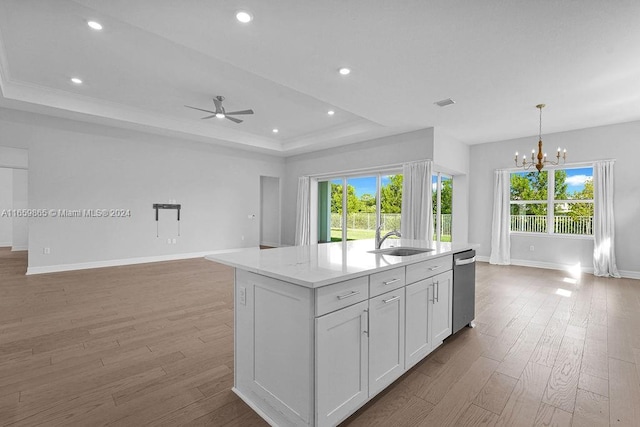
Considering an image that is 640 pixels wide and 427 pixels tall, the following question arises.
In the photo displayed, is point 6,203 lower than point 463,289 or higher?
higher

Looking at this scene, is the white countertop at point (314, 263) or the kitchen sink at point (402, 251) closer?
the white countertop at point (314, 263)

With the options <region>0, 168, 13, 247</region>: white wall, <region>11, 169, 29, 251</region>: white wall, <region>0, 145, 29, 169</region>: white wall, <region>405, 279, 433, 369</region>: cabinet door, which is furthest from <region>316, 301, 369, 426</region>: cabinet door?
<region>0, 168, 13, 247</region>: white wall

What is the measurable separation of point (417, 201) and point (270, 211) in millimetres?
5185

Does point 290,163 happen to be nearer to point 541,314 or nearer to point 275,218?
point 275,218

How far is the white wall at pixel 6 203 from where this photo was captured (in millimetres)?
8609

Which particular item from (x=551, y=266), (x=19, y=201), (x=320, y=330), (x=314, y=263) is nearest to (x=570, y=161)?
(x=551, y=266)

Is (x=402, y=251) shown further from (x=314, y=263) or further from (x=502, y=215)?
(x=502, y=215)

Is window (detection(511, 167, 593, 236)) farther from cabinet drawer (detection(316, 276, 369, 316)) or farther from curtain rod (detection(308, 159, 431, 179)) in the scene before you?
cabinet drawer (detection(316, 276, 369, 316))

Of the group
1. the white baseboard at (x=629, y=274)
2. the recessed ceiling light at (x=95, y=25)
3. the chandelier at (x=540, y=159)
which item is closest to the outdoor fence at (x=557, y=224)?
the white baseboard at (x=629, y=274)

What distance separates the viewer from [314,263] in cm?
185

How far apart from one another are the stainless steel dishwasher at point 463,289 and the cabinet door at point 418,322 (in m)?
0.55

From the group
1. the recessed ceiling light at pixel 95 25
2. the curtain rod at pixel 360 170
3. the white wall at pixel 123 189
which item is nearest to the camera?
the recessed ceiling light at pixel 95 25

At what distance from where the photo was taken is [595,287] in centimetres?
470

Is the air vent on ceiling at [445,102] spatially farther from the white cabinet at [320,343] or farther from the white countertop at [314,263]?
the white cabinet at [320,343]
